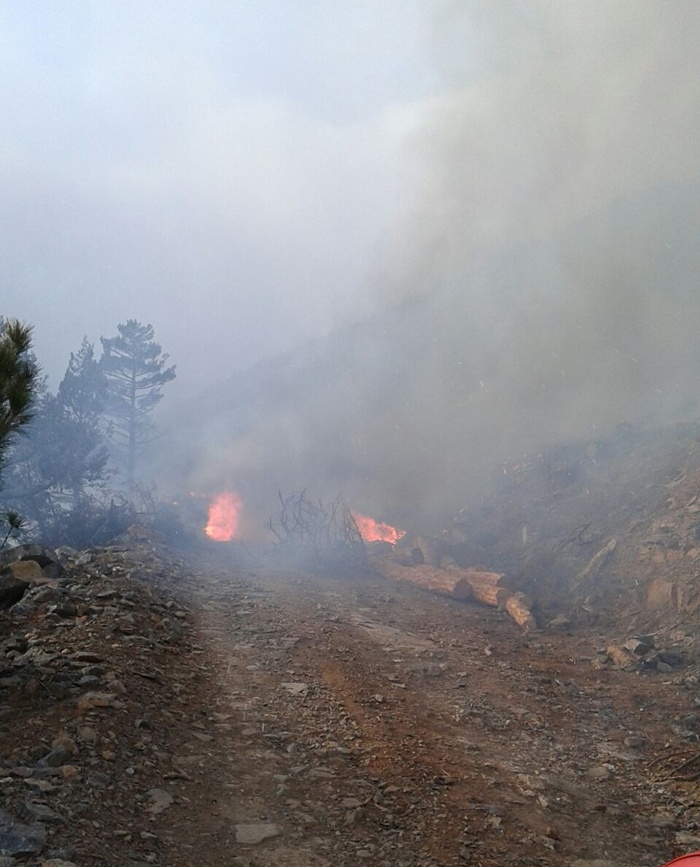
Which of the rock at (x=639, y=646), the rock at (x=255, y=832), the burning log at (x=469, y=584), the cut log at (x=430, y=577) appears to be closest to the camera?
the rock at (x=255, y=832)

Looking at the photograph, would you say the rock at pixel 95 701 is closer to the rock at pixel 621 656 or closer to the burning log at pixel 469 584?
the rock at pixel 621 656

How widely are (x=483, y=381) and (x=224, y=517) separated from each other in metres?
13.3

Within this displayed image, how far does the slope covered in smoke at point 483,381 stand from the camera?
20.7 metres

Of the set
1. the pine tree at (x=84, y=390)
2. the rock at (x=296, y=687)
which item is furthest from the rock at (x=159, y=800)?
the pine tree at (x=84, y=390)

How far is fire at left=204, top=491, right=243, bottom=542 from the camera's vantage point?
19.7 m

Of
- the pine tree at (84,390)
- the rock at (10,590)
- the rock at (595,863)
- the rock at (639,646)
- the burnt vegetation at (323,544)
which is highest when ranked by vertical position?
the pine tree at (84,390)

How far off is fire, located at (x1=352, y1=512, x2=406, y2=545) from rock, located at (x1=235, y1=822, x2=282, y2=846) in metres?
12.7

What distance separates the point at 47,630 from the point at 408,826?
4.12 m

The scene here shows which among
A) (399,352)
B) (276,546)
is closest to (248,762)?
(276,546)

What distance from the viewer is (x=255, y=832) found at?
3682 mm

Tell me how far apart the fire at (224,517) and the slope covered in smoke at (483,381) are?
2.72 ft

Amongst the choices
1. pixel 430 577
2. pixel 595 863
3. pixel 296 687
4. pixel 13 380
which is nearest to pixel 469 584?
pixel 430 577

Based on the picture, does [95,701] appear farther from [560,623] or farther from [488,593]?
[488,593]

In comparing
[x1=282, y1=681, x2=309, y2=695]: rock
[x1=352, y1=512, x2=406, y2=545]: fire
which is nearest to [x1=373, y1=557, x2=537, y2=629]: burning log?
[x1=352, y1=512, x2=406, y2=545]: fire
